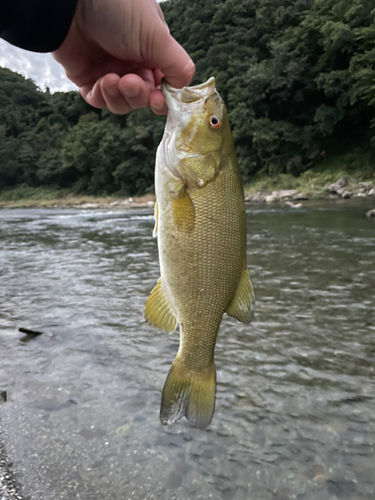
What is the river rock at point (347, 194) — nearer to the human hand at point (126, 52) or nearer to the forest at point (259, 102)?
the forest at point (259, 102)

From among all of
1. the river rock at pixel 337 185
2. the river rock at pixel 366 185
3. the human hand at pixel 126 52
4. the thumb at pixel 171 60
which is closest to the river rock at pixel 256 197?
the river rock at pixel 337 185

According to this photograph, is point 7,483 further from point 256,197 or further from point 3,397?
point 256,197

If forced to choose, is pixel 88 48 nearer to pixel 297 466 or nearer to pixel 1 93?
pixel 297 466

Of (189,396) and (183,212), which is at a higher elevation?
(183,212)

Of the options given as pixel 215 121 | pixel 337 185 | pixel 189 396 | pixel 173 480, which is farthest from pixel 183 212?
pixel 337 185

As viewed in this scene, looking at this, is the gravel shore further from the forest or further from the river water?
the forest

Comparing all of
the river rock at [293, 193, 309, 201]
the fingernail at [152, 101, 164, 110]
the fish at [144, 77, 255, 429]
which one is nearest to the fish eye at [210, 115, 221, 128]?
the fish at [144, 77, 255, 429]

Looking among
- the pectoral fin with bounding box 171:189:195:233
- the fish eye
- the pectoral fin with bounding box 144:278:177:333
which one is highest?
the fish eye
